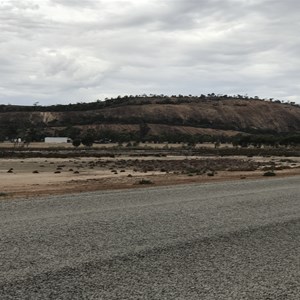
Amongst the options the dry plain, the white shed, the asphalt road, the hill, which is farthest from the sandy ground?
the hill

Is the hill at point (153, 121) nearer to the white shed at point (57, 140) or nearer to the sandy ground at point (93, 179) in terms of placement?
the white shed at point (57, 140)

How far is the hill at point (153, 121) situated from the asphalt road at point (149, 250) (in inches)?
5729

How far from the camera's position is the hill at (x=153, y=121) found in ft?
542

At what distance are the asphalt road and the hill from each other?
146 metres

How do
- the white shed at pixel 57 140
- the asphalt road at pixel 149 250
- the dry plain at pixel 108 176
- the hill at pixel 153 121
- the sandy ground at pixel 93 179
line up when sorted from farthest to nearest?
the hill at pixel 153 121 → the white shed at pixel 57 140 → the dry plain at pixel 108 176 → the sandy ground at pixel 93 179 → the asphalt road at pixel 149 250

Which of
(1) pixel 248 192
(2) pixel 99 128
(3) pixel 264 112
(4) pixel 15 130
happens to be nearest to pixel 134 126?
(2) pixel 99 128

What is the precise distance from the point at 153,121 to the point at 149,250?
175m

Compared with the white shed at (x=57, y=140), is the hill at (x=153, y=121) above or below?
above

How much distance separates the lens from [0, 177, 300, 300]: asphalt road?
597cm


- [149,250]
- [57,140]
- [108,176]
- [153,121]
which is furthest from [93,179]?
[153,121]

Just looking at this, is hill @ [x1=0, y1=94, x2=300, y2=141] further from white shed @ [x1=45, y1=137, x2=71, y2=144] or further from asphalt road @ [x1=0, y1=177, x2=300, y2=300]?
asphalt road @ [x1=0, y1=177, x2=300, y2=300]

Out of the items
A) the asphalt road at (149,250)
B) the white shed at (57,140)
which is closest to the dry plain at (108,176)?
the asphalt road at (149,250)

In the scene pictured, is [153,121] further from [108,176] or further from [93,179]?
[93,179]

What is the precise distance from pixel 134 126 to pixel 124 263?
16915 centimetres
